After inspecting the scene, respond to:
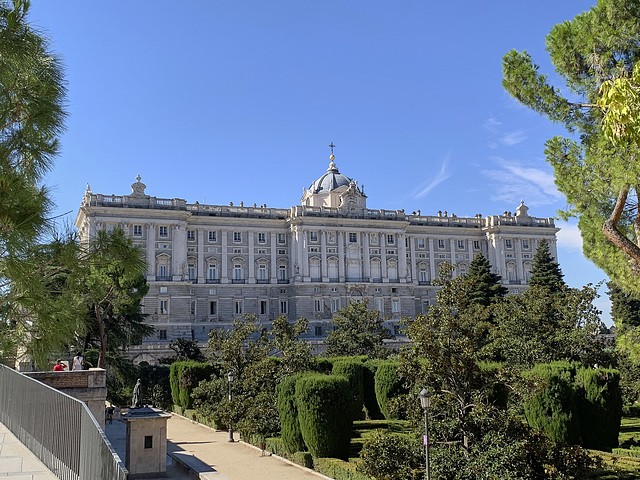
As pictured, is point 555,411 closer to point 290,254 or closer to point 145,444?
point 145,444

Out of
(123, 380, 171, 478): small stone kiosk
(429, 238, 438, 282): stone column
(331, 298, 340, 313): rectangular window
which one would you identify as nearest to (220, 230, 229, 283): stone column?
(331, 298, 340, 313): rectangular window

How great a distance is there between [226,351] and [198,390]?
7.67 ft

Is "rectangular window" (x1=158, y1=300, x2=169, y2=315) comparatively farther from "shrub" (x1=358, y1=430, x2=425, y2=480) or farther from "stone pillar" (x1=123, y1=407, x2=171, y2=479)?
"shrub" (x1=358, y1=430, x2=425, y2=480)

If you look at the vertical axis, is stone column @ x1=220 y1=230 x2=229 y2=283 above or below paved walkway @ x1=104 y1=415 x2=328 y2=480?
above

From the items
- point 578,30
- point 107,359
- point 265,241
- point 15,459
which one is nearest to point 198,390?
point 107,359

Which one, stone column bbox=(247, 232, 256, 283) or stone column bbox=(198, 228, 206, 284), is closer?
stone column bbox=(198, 228, 206, 284)

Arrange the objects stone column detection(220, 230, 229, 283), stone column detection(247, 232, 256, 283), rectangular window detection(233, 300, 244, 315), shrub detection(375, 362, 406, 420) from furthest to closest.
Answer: stone column detection(247, 232, 256, 283) → stone column detection(220, 230, 229, 283) → rectangular window detection(233, 300, 244, 315) → shrub detection(375, 362, 406, 420)

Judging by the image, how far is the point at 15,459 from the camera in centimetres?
917

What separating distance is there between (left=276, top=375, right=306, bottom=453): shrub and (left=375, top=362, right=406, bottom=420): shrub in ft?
20.4

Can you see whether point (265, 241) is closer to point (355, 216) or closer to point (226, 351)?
point (355, 216)

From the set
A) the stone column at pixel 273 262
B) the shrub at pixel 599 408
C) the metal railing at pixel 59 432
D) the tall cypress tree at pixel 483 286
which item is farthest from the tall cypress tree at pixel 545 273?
the metal railing at pixel 59 432

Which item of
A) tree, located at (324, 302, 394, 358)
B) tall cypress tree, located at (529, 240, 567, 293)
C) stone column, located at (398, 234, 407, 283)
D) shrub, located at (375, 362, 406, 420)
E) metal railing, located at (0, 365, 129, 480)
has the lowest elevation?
shrub, located at (375, 362, 406, 420)

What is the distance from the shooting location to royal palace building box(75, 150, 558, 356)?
190 ft

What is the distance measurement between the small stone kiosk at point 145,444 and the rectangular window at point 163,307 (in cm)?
4062
